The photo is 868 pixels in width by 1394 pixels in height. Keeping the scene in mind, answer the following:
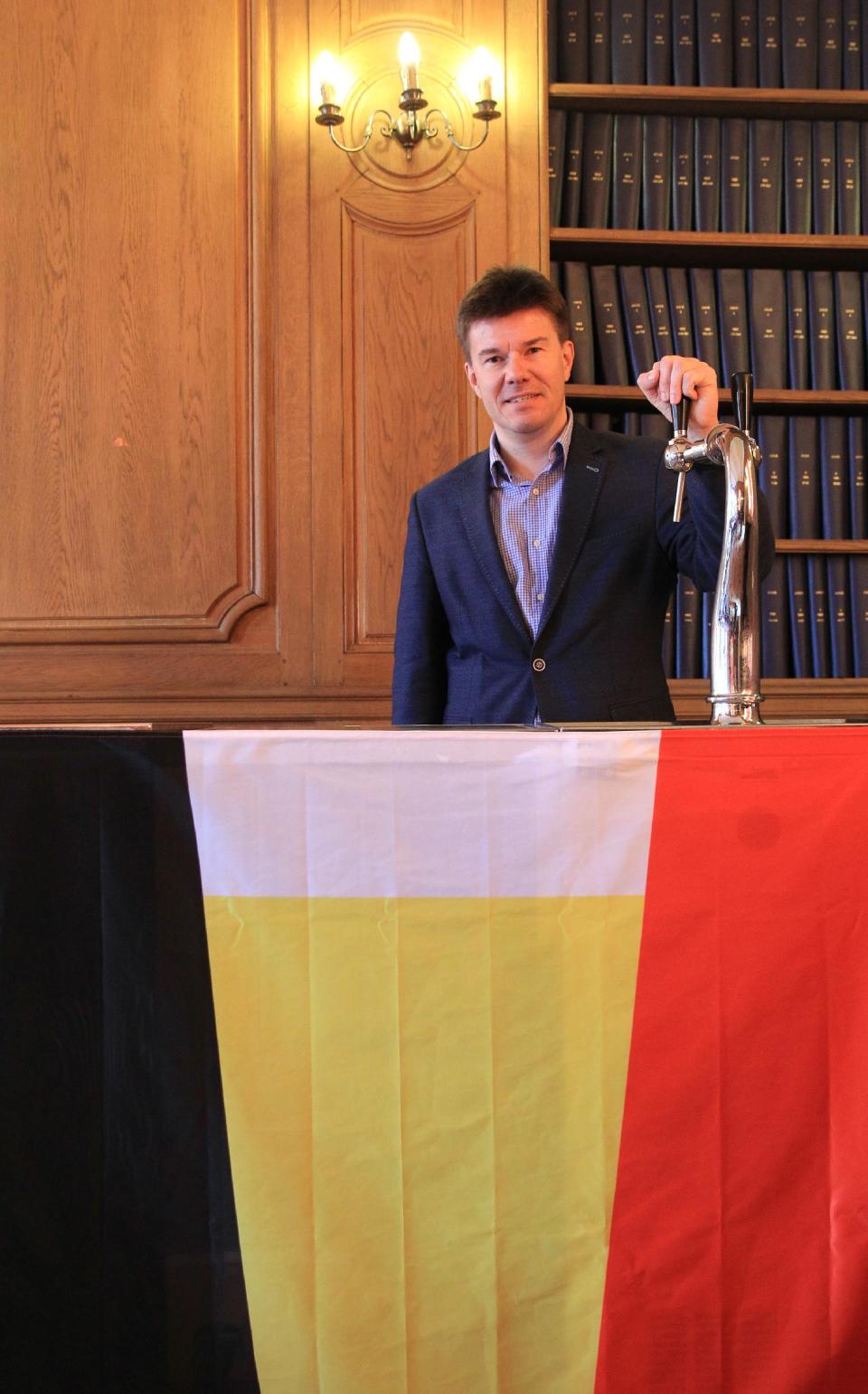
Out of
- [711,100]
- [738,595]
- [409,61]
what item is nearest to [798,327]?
[711,100]

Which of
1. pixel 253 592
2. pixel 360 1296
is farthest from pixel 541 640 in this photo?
pixel 360 1296

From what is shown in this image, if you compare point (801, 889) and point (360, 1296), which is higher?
point (801, 889)

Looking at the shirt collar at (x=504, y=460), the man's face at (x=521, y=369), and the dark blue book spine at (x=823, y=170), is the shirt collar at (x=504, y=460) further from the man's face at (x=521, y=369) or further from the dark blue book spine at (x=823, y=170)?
the dark blue book spine at (x=823, y=170)

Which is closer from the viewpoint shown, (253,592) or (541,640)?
(541,640)

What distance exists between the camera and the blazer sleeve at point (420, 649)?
7.00 ft

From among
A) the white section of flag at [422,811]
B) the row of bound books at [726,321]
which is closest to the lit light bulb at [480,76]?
the row of bound books at [726,321]

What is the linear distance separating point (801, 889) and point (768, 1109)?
189 millimetres

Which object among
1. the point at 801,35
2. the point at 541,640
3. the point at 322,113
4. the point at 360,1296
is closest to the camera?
the point at 360,1296

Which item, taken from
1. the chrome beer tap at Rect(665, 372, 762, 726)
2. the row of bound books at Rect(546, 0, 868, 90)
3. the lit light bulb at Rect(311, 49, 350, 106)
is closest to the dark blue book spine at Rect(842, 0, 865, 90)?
the row of bound books at Rect(546, 0, 868, 90)

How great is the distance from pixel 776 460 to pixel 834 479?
0.13 metres

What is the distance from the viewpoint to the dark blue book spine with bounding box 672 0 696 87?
270cm

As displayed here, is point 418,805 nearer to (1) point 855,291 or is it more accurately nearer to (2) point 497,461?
(2) point 497,461

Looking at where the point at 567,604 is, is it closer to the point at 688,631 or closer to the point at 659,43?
the point at 688,631

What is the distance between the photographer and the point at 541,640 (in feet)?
6.57
